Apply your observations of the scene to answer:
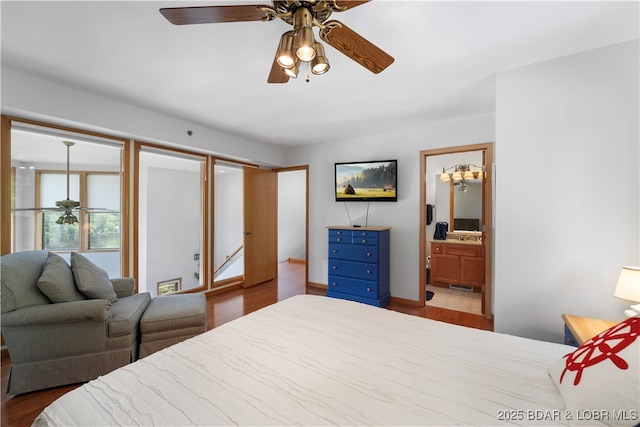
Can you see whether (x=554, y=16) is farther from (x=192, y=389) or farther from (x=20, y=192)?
(x=20, y=192)

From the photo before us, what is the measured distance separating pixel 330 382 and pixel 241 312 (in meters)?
2.63

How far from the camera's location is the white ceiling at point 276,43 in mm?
1469

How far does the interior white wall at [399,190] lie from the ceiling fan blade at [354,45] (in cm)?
209

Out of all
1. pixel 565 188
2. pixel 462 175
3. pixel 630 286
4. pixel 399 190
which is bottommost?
pixel 630 286

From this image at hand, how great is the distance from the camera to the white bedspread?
2.72ft

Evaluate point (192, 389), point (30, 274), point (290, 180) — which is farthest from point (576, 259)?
point (290, 180)

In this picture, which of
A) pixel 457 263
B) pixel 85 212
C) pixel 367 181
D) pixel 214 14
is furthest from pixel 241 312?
pixel 457 263

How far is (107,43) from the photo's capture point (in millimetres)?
1729

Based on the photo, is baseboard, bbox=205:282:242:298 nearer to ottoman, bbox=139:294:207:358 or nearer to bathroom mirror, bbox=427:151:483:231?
ottoman, bbox=139:294:207:358

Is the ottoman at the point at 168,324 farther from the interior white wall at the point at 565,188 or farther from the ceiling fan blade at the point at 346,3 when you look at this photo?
the interior white wall at the point at 565,188

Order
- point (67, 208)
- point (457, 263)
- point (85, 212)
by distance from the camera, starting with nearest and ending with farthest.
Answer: point (67, 208) → point (85, 212) → point (457, 263)

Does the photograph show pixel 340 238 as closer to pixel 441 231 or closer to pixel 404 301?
pixel 404 301

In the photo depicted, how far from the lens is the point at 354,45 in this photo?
4.58 feet

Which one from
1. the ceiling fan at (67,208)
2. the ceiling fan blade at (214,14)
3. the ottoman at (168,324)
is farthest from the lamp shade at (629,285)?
the ceiling fan at (67,208)
